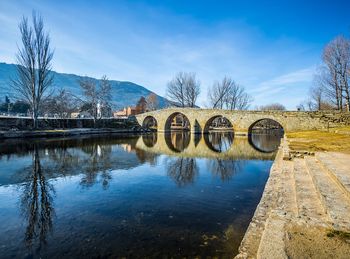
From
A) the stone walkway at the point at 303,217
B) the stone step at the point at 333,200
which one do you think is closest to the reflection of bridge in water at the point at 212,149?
the stone walkway at the point at 303,217

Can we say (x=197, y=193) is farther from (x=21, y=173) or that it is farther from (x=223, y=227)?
(x=21, y=173)

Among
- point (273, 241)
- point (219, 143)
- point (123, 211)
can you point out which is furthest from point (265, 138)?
point (273, 241)

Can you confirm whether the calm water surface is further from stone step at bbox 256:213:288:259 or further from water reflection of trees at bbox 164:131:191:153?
water reflection of trees at bbox 164:131:191:153

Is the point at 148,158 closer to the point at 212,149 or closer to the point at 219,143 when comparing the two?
the point at 212,149

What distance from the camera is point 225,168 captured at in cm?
1156

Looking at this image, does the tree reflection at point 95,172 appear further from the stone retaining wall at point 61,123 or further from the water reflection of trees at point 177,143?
the stone retaining wall at point 61,123

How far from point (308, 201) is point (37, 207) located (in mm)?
6374

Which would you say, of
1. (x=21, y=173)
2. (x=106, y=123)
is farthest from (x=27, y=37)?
(x=21, y=173)

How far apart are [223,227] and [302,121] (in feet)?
97.2

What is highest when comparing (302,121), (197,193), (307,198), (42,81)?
(42,81)

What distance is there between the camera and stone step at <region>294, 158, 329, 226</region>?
3809 mm

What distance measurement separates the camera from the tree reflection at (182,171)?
30.0 feet

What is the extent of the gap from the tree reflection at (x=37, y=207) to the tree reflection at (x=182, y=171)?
13.8 ft

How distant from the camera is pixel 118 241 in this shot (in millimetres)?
4320
